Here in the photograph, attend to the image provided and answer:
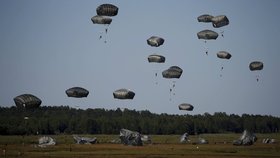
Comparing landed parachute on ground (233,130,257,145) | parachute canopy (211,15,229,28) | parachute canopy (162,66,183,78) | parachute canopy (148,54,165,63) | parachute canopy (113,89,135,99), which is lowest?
landed parachute on ground (233,130,257,145)

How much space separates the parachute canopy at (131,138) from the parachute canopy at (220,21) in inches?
1437

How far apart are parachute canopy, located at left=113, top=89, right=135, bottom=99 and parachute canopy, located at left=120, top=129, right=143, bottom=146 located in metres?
18.3

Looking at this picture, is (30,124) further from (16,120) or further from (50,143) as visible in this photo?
(50,143)

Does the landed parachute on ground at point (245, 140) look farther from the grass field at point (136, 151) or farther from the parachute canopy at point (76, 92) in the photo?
the parachute canopy at point (76, 92)

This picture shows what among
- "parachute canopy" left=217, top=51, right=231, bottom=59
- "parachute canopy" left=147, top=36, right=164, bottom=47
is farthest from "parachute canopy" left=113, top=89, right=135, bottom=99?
"parachute canopy" left=217, top=51, right=231, bottom=59

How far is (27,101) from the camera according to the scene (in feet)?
282

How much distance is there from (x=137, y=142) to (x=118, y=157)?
4396cm

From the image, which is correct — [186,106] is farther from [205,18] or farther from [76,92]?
[76,92]

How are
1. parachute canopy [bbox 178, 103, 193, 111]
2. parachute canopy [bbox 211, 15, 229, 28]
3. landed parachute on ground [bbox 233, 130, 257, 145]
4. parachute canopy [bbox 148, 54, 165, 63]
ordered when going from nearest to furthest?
parachute canopy [bbox 211, 15, 229, 28] → parachute canopy [bbox 148, 54, 165, 63] → parachute canopy [bbox 178, 103, 193, 111] → landed parachute on ground [bbox 233, 130, 257, 145]

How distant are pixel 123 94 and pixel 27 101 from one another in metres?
18.6

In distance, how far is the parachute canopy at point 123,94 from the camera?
94.4 m

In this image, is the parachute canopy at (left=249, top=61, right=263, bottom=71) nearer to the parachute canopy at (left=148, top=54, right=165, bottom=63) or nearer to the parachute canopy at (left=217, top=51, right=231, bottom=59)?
the parachute canopy at (left=217, top=51, right=231, bottom=59)

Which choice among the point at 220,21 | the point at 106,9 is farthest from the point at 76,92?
the point at 220,21

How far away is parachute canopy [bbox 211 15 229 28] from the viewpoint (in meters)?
85.7
